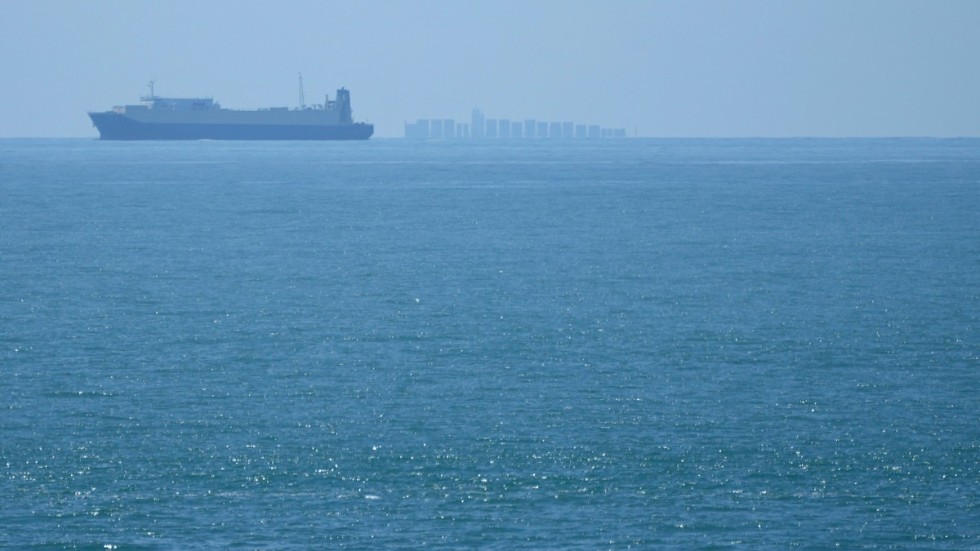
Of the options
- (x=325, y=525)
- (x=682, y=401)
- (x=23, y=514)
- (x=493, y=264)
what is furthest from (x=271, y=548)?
(x=493, y=264)

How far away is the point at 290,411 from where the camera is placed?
2383 cm

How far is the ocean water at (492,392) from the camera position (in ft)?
59.2

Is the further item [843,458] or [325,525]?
[843,458]

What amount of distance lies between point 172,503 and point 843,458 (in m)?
9.33

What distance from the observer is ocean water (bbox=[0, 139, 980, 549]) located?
710 inches

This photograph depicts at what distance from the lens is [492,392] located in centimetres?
2511

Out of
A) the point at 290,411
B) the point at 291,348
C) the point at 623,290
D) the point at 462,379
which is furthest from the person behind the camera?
the point at 623,290

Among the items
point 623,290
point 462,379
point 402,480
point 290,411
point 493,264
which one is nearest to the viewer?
point 402,480

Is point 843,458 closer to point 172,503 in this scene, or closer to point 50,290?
point 172,503

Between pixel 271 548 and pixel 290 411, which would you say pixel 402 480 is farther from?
pixel 290 411

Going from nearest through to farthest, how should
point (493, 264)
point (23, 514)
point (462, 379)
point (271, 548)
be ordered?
1. point (271, 548)
2. point (23, 514)
3. point (462, 379)
4. point (493, 264)

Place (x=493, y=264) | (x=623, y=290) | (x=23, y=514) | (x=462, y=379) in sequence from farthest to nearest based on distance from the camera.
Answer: (x=493, y=264) → (x=623, y=290) → (x=462, y=379) → (x=23, y=514)

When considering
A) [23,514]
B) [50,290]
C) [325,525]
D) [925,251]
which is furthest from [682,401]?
[925,251]

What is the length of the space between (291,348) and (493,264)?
56.4 ft
